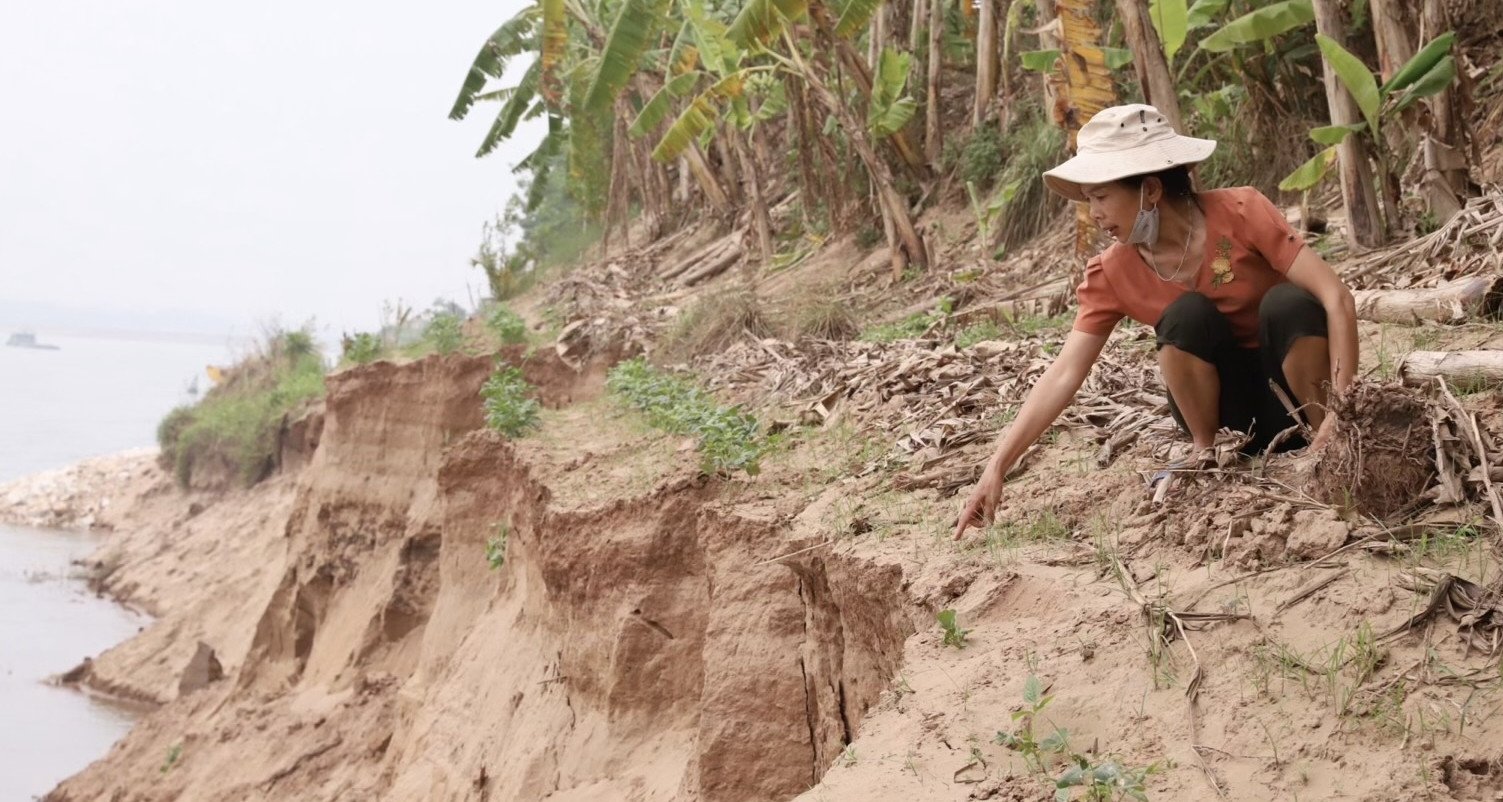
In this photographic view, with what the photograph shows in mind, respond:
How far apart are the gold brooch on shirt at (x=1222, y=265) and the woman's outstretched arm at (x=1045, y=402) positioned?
1.16 ft

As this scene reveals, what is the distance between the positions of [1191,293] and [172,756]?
487 inches

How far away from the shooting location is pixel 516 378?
434 inches

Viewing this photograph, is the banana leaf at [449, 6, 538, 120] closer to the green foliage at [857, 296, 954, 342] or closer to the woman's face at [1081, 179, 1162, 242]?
the green foliage at [857, 296, 954, 342]

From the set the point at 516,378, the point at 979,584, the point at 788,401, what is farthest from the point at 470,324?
the point at 979,584

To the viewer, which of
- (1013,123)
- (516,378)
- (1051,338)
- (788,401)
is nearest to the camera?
(1051,338)

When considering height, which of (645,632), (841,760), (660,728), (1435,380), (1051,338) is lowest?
(660,728)

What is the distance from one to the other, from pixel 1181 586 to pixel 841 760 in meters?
0.92

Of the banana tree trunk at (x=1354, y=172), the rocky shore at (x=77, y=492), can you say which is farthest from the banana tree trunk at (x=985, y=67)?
the rocky shore at (x=77, y=492)

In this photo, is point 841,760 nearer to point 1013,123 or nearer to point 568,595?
point 568,595

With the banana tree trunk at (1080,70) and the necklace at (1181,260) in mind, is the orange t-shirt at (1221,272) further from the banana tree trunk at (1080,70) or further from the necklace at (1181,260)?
the banana tree trunk at (1080,70)

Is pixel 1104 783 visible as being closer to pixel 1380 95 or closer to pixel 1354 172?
pixel 1380 95

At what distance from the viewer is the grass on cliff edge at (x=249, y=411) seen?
24.4 metres

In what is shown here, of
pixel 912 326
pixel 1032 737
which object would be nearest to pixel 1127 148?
pixel 1032 737

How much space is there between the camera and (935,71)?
43.1 ft
